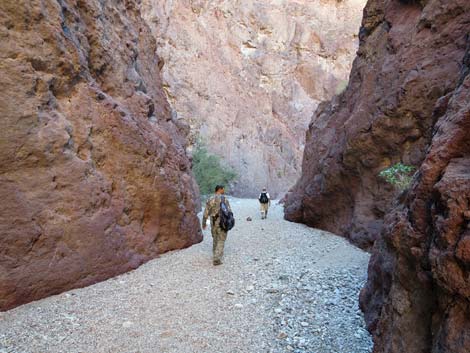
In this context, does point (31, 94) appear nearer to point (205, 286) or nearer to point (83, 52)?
point (83, 52)

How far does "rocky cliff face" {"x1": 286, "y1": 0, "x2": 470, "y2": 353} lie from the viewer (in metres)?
2.24

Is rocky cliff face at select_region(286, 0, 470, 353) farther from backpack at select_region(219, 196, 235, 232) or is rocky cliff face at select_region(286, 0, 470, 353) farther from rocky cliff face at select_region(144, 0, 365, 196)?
rocky cliff face at select_region(144, 0, 365, 196)

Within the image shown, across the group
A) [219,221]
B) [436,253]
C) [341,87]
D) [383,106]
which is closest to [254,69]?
[341,87]

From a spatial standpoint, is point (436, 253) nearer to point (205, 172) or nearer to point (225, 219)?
point (225, 219)

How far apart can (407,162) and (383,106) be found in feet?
4.50

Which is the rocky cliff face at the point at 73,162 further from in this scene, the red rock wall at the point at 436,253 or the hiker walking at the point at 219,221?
the red rock wall at the point at 436,253

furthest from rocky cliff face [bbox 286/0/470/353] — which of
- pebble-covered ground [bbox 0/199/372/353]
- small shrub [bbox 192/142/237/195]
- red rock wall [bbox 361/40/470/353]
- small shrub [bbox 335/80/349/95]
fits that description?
small shrub [bbox 192/142/237/195]

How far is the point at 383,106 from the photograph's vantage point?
24.8ft

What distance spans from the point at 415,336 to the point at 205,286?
10.7 feet

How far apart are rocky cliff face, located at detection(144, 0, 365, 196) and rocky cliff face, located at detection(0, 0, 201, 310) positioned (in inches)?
829

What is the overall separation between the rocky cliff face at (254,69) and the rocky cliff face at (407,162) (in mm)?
17688

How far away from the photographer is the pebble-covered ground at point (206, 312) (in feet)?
11.5

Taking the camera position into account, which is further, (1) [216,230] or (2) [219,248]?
(1) [216,230]

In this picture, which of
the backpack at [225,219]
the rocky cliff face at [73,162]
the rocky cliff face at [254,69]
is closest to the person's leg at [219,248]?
the backpack at [225,219]
